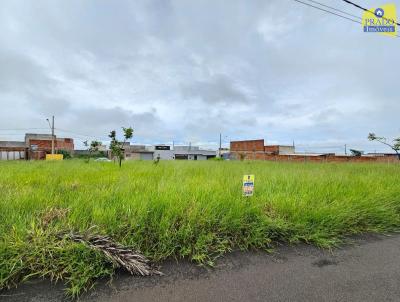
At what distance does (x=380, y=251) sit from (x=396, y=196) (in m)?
2.50

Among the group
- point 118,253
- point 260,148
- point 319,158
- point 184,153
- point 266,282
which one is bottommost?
point 266,282

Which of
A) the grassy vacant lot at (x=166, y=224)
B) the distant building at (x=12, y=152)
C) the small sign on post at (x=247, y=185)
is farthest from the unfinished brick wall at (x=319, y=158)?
the distant building at (x=12, y=152)

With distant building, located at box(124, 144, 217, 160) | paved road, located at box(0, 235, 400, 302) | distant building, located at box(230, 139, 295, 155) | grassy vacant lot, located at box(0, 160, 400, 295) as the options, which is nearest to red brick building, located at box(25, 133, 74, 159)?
distant building, located at box(124, 144, 217, 160)

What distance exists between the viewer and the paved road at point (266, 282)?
1.87 m

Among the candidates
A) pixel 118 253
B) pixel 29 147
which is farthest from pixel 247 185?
pixel 29 147

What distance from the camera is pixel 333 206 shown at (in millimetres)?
3721

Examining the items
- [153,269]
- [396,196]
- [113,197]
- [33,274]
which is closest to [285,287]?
[153,269]

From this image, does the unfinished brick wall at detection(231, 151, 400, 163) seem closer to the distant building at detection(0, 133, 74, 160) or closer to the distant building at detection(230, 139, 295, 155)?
the distant building at detection(230, 139, 295, 155)

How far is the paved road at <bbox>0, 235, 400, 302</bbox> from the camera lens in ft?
6.14

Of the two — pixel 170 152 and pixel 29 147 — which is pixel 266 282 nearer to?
pixel 29 147

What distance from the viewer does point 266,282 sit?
2088mm

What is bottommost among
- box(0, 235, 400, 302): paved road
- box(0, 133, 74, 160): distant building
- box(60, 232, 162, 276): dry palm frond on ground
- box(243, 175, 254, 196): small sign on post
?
box(0, 235, 400, 302): paved road

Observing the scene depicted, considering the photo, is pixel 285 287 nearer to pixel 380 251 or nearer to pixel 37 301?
pixel 380 251

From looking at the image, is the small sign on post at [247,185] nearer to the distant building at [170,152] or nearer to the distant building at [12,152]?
the distant building at [12,152]
